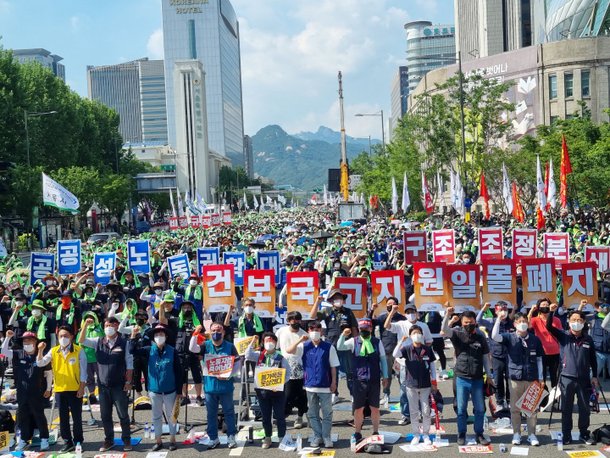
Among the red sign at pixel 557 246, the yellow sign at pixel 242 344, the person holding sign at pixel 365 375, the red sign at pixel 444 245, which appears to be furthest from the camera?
the red sign at pixel 444 245

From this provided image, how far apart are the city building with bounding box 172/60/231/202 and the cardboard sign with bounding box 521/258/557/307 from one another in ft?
522

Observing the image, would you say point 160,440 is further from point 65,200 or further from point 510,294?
point 65,200

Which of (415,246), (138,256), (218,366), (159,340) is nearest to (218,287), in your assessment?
(159,340)

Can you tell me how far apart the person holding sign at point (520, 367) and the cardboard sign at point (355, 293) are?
3485 mm

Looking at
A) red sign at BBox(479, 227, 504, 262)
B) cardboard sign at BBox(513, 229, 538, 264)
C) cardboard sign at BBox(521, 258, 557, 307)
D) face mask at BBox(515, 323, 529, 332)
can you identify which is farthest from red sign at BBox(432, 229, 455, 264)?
face mask at BBox(515, 323, 529, 332)

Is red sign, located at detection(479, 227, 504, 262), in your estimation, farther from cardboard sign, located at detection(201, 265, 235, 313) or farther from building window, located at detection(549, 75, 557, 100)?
building window, located at detection(549, 75, 557, 100)

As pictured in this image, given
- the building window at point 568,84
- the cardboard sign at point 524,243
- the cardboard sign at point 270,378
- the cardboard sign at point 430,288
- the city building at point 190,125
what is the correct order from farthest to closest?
the city building at point 190,125 < the building window at point 568,84 < the cardboard sign at point 524,243 < the cardboard sign at point 430,288 < the cardboard sign at point 270,378

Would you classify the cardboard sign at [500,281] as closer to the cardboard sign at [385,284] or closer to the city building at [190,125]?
the cardboard sign at [385,284]

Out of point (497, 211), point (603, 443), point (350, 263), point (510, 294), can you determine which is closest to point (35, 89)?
point (497, 211)

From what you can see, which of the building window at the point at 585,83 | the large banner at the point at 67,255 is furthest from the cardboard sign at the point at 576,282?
the building window at the point at 585,83

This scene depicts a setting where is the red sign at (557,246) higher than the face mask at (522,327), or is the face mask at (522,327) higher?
the red sign at (557,246)

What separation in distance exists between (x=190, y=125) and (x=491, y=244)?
159413 mm

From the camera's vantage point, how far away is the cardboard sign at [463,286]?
13.1 m

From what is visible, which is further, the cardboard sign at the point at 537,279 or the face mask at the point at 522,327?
the cardboard sign at the point at 537,279
